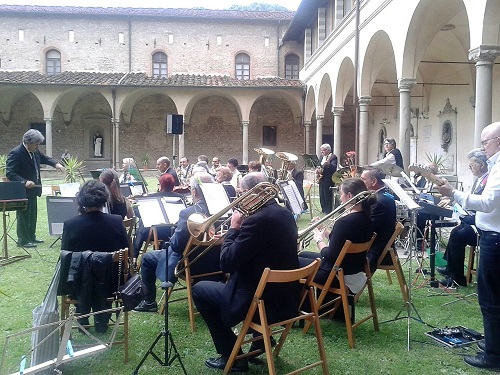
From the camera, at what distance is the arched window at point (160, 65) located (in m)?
27.8

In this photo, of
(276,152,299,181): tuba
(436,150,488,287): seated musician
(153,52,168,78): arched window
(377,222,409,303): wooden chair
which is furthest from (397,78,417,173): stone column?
(153,52,168,78): arched window

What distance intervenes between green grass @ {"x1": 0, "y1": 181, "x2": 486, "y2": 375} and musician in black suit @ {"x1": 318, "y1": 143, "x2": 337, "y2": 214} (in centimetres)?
591

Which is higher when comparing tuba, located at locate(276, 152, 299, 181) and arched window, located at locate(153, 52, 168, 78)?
arched window, located at locate(153, 52, 168, 78)

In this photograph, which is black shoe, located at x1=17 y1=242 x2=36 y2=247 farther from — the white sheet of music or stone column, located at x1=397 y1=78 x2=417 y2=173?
stone column, located at x1=397 y1=78 x2=417 y2=173

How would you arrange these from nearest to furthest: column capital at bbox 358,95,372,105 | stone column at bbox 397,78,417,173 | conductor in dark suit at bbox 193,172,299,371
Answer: conductor in dark suit at bbox 193,172,299,371 < stone column at bbox 397,78,417,173 < column capital at bbox 358,95,372,105

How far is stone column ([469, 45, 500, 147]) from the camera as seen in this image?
725 centimetres

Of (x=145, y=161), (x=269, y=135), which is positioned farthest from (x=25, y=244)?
(x=269, y=135)

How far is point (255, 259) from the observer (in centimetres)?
313

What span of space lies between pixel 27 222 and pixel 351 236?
6095 mm

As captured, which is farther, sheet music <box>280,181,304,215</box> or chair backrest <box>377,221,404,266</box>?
sheet music <box>280,181,304,215</box>

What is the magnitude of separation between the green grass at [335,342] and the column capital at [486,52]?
154 inches

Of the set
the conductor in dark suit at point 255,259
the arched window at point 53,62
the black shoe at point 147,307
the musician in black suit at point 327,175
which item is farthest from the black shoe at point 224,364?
the arched window at point 53,62

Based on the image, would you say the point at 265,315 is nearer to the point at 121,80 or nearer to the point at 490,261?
the point at 490,261

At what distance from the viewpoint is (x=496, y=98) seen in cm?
1172
